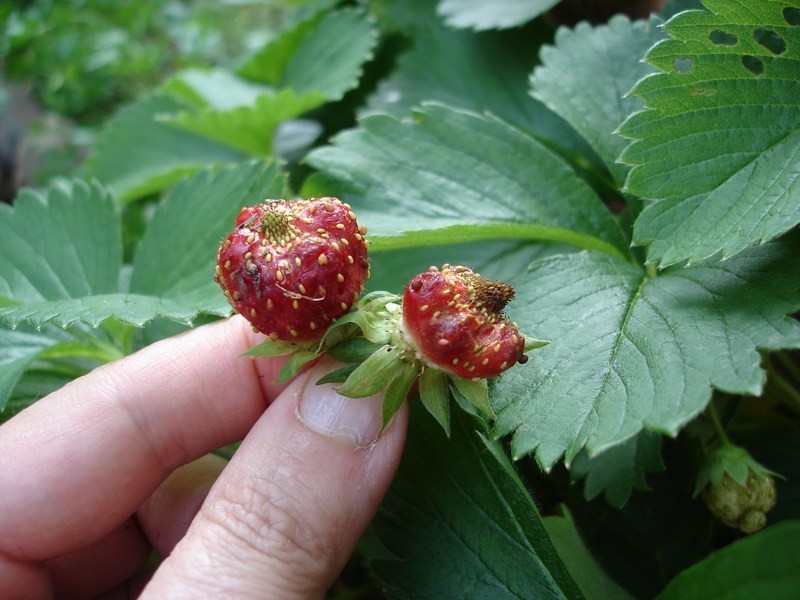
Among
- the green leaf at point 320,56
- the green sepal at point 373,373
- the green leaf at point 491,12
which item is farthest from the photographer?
the green leaf at point 320,56

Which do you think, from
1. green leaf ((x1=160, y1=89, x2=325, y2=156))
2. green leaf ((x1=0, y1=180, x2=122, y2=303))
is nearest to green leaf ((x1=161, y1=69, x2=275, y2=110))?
green leaf ((x1=160, y1=89, x2=325, y2=156))

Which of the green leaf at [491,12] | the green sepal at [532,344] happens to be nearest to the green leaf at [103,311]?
the green sepal at [532,344]

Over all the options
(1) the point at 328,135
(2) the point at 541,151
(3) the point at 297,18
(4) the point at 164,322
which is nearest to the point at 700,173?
(2) the point at 541,151

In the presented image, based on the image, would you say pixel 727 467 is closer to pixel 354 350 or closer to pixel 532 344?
pixel 532 344

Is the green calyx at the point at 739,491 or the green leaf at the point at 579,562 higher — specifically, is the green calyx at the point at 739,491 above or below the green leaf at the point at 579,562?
above

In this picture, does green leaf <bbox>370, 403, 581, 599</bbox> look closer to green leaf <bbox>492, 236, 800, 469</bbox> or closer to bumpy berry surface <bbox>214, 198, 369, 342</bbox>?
green leaf <bbox>492, 236, 800, 469</bbox>

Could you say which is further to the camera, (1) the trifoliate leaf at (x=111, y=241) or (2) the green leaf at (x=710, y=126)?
(1) the trifoliate leaf at (x=111, y=241)

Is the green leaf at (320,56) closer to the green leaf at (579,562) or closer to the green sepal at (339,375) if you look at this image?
the green sepal at (339,375)
